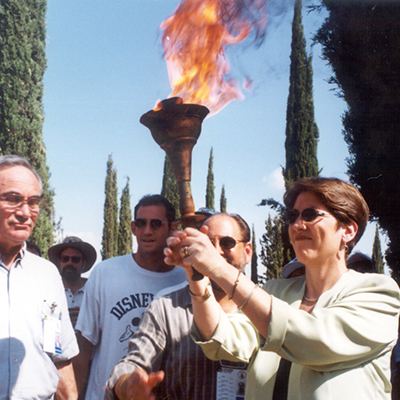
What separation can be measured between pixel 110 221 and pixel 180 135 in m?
30.0

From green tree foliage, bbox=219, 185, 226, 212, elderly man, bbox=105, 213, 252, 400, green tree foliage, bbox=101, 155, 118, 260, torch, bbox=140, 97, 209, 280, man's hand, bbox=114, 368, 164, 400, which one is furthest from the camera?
green tree foliage, bbox=219, 185, 226, 212

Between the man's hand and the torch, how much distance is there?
60cm

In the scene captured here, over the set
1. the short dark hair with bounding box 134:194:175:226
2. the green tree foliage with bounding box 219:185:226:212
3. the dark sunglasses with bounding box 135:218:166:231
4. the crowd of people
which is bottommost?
the crowd of people

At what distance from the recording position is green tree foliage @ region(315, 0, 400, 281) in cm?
830

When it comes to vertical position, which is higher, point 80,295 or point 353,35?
point 353,35

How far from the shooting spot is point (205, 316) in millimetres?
2135

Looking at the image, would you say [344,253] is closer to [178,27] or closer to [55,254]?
[178,27]

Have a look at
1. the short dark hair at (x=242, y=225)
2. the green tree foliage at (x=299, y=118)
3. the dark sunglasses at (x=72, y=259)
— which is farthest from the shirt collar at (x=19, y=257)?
the green tree foliage at (x=299, y=118)

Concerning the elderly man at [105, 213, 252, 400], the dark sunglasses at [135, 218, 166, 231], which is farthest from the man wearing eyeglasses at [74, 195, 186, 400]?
the elderly man at [105, 213, 252, 400]

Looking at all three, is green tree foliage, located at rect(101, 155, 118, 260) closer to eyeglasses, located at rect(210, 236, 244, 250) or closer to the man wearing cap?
the man wearing cap

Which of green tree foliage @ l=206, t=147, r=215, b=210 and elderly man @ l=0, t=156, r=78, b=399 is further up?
green tree foliage @ l=206, t=147, r=215, b=210

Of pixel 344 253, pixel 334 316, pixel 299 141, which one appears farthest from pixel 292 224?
pixel 299 141

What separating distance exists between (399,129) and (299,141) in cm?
865

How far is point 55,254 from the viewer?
6.09 m
